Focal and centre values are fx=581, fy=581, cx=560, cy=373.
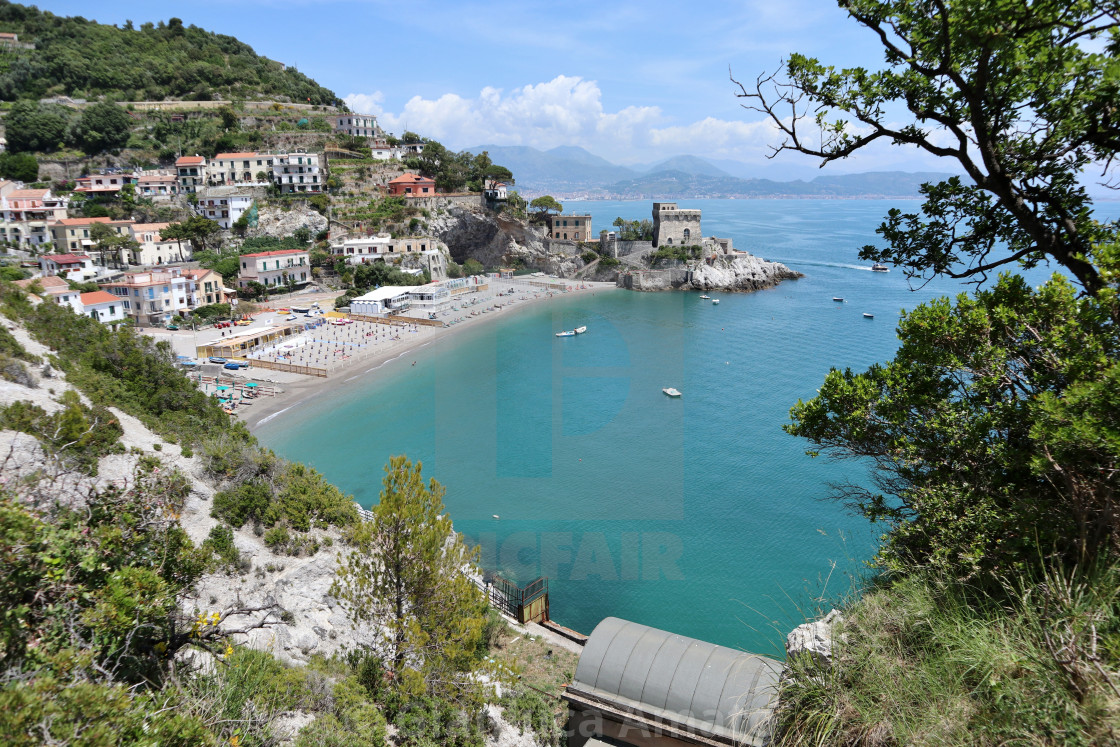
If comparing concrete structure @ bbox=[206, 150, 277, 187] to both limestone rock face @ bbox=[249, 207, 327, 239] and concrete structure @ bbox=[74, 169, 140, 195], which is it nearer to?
limestone rock face @ bbox=[249, 207, 327, 239]

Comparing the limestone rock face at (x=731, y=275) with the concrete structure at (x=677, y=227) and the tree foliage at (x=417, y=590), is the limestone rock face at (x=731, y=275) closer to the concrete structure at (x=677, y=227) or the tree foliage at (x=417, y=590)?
the concrete structure at (x=677, y=227)

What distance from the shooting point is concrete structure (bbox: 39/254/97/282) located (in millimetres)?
38469

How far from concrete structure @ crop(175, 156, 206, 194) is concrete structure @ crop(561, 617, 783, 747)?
→ 60.4 metres

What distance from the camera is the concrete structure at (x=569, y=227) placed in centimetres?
6588

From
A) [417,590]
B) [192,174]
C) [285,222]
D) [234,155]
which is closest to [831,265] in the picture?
[285,222]

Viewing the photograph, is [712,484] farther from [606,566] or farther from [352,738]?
[352,738]

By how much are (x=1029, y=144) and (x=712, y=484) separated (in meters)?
17.6

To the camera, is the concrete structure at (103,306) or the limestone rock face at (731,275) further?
the limestone rock face at (731,275)

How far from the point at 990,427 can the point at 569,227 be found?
63632mm

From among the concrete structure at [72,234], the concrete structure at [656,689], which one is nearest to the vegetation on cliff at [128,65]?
the concrete structure at [72,234]

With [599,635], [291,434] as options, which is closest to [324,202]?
[291,434]

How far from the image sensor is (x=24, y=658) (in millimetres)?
3971

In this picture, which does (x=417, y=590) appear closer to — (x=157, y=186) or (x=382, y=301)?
(x=382, y=301)

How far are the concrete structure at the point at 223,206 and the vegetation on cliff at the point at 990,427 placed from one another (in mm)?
56264
